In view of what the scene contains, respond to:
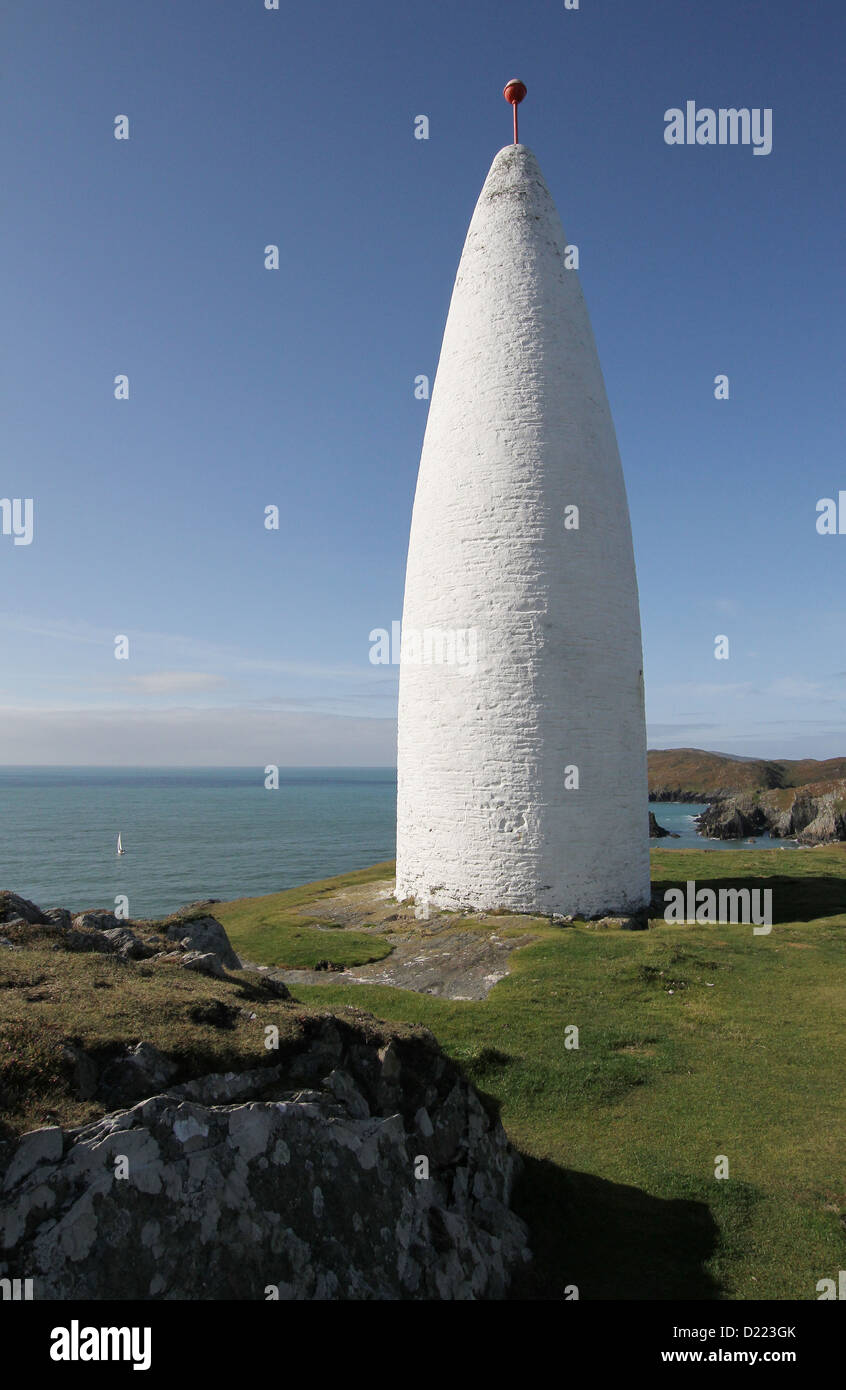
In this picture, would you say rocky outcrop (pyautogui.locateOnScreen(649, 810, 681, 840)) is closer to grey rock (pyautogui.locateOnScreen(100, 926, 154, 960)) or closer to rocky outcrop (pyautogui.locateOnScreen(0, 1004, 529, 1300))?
grey rock (pyautogui.locateOnScreen(100, 926, 154, 960))

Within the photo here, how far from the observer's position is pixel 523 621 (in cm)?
1797

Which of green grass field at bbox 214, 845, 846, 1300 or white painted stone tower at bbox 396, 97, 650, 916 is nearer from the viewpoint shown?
green grass field at bbox 214, 845, 846, 1300

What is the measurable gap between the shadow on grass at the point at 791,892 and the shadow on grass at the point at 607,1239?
11.7 metres

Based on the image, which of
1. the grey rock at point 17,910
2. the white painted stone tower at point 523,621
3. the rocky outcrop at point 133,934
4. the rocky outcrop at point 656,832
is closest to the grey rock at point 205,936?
the rocky outcrop at point 133,934

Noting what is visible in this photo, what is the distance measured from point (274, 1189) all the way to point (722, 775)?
95.0 meters

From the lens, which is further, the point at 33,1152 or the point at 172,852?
the point at 172,852

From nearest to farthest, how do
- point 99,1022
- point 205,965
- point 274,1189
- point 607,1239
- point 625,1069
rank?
point 274,1189
point 99,1022
point 607,1239
point 205,965
point 625,1069

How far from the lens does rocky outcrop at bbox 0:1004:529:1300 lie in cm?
389

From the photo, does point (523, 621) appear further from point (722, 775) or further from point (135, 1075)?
point (722, 775)

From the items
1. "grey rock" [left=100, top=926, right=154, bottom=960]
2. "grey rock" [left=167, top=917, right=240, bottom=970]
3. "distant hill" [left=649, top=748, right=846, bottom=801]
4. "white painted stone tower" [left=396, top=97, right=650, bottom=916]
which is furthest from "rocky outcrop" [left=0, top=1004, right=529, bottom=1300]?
"distant hill" [left=649, top=748, right=846, bottom=801]

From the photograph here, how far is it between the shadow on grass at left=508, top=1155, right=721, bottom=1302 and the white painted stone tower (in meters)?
10.7

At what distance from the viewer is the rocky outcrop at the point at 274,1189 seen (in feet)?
12.8

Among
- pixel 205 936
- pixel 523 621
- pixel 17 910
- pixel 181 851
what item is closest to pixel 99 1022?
pixel 17 910
